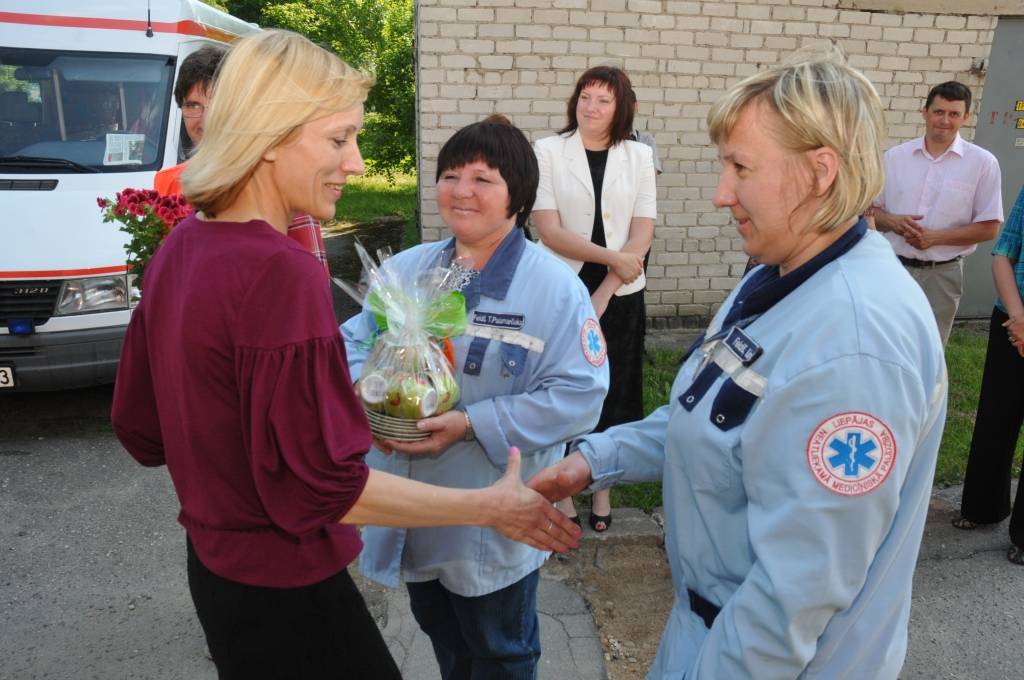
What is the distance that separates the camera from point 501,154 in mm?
2359

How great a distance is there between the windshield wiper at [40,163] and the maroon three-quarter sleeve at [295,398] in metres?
5.00

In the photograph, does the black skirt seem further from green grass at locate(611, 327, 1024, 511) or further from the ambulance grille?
the ambulance grille

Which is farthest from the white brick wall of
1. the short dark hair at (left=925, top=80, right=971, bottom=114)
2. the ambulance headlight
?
the ambulance headlight

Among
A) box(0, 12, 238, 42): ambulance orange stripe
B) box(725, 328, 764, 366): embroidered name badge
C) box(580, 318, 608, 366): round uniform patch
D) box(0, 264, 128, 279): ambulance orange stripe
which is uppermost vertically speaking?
box(0, 12, 238, 42): ambulance orange stripe

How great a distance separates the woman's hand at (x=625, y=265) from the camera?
4.03 m

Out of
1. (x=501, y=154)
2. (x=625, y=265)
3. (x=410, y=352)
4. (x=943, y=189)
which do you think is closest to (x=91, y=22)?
(x=625, y=265)

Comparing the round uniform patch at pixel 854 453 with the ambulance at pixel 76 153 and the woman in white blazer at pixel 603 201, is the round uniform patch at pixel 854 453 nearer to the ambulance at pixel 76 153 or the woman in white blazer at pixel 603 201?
the woman in white blazer at pixel 603 201

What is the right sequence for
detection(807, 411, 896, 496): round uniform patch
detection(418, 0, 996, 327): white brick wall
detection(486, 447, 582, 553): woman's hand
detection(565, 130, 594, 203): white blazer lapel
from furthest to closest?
detection(418, 0, 996, 327): white brick wall < detection(565, 130, 594, 203): white blazer lapel < detection(486, 447, 582, 553): woman's hand < detection(807, 411, 896, 496): round uniform patch

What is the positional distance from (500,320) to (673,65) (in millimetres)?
5968

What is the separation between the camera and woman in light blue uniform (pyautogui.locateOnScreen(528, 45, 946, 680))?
127 cm

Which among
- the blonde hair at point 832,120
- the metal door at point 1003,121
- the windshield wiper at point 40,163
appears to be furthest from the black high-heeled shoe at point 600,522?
the metal door at point 1003,121

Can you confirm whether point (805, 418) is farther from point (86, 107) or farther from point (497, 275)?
point (86, 107)

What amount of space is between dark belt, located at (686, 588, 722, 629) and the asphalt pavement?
1731mm

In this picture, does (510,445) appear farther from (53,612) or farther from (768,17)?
(768,17)
